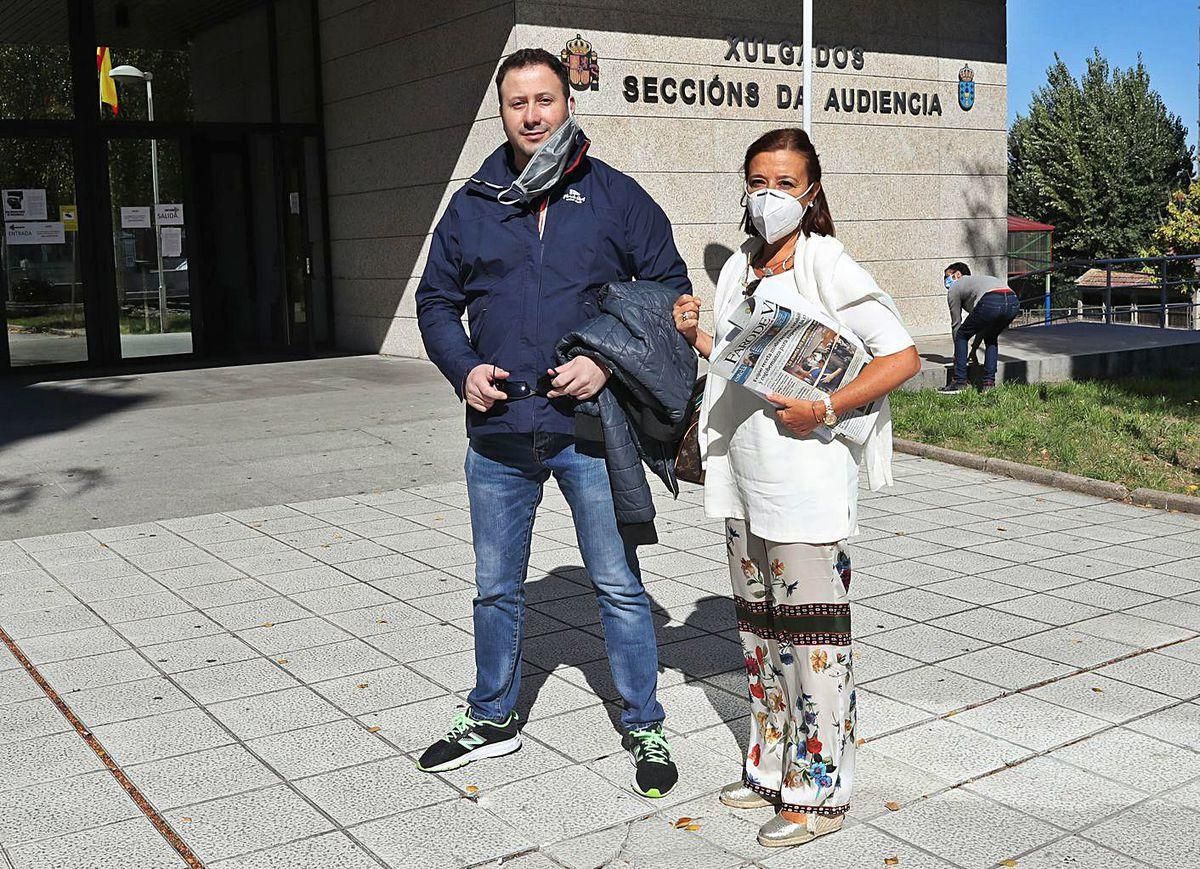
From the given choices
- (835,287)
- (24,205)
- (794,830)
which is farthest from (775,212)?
(24,205)

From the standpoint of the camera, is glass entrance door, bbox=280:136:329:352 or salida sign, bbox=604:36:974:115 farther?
glass entrance door, bbox=280:136:329:352

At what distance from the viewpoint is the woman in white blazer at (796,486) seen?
11.4 ft

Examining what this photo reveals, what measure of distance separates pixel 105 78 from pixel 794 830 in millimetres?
13942

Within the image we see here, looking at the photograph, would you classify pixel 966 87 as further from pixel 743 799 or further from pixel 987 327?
pixel 743 799

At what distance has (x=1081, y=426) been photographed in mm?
10438

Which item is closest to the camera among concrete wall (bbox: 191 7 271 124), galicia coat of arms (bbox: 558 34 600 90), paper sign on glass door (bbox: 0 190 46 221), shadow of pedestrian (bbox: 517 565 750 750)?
shadow of pedestrian (bbox: 517 565 750 750)

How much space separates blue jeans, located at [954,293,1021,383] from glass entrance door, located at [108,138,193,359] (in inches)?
357

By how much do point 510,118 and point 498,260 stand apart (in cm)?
41

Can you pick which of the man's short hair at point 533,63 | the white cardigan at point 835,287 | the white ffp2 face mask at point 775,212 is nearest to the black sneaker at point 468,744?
the white cardigan at point 835,287

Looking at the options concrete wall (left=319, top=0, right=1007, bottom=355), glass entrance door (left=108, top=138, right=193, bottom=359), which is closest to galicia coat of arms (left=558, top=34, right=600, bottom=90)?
concrete wall (left=319, top=0, right=1007, bottom=355)

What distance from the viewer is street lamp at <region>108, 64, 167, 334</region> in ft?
49.8

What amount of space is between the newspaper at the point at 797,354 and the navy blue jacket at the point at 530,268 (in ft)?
1.98

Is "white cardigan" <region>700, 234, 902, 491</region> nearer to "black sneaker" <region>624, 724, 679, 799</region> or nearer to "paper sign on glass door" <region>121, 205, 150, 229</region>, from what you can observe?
"black sneaker" <region>624, 724, 679, 799</region>

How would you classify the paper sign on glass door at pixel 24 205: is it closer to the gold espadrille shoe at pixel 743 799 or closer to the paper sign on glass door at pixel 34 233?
the paper sign on glass door at pixel 34 233
